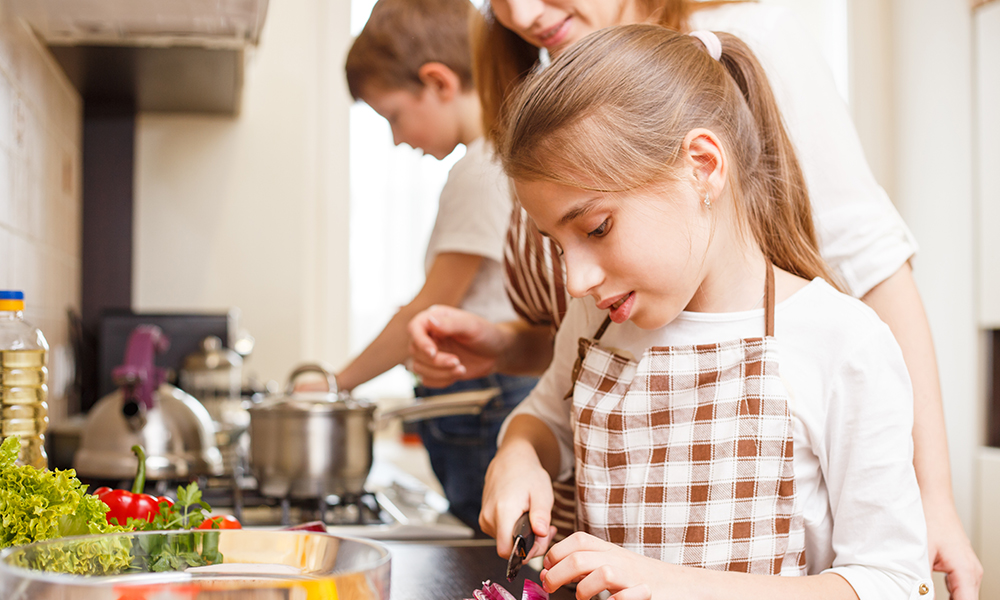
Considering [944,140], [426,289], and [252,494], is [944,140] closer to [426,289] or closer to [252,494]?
[426,289]

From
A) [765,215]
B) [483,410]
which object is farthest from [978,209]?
[765,215]

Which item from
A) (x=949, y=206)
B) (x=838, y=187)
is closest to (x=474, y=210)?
(x=838, y=187)

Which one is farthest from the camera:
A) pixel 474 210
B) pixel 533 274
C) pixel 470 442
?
pixel 470 442

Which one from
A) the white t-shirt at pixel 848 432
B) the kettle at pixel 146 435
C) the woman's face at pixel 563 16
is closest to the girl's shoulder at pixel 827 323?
the white t-shirt at pixel 848 432

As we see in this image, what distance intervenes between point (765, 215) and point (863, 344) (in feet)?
0.49

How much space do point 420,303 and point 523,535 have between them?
2.26 ft

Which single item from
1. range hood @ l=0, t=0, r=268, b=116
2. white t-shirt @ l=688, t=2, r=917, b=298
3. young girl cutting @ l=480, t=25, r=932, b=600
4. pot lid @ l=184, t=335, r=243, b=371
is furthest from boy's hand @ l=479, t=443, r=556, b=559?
pot lid @ l=184, t=335, r=243, b=371

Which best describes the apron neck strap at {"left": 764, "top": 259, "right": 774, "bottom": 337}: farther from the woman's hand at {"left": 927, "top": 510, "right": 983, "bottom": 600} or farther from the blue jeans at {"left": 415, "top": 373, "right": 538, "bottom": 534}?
the blue jeans at {"left": 415, "top": 373, "right": 538, "bottom": 534}

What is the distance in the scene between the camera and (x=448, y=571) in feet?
2.80

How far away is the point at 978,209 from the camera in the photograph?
7.42 feet

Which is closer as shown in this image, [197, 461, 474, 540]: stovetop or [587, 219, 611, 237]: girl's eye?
[587, 219, 611, 237]: girl's eye

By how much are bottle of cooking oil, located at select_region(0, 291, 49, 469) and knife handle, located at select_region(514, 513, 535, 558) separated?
39 cm

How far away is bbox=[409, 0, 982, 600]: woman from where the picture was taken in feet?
2.58

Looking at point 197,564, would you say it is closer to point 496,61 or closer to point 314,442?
point 314,442
